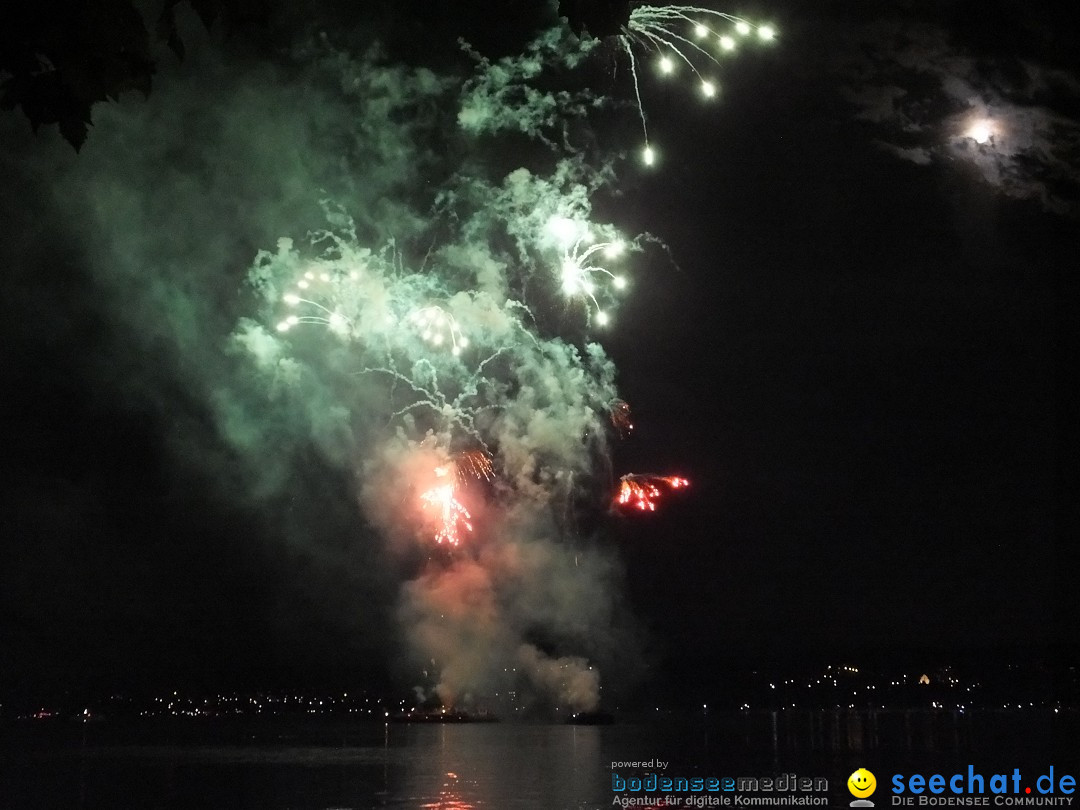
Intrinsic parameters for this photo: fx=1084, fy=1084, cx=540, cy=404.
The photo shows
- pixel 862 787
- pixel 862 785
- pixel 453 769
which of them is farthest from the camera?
pixel 453 769

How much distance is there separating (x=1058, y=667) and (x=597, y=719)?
63317 millimetres

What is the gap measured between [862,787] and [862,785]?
0.23 m

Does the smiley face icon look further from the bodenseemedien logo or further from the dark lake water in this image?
the dark lake water

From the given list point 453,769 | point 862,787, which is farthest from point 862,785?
point 453,769

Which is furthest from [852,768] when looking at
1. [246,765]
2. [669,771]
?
[246,765]

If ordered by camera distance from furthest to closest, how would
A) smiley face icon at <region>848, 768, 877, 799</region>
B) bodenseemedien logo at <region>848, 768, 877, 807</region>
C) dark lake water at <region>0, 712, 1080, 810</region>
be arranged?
dark lake water at <region>0, 712, 1080, 810</region>
smiley face icon at <region>848, 768, 877, 799</region>
bodenseemedien logo at <region>848, 768, 877, 807</region>

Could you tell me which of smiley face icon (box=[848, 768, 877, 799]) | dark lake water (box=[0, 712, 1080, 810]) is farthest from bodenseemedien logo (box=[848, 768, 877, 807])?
dark lake water (box=[0, 712, 1080, 810])

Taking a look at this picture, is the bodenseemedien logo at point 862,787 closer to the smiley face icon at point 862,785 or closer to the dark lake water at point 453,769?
the smiley face icon at point 862,785

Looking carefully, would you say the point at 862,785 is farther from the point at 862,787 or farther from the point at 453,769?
the point at 453,769

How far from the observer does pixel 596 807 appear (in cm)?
2700

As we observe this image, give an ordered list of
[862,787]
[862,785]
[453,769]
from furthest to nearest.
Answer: [453,769], [862,785], [862,787]

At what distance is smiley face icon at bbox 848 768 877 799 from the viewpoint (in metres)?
29.8

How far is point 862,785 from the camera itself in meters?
31.0

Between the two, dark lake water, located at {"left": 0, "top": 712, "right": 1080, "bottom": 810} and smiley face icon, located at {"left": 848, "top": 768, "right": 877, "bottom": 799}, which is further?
dark lake water, located at {"left": 0, "top": 712, "right": 1080, "bottom": 810}
